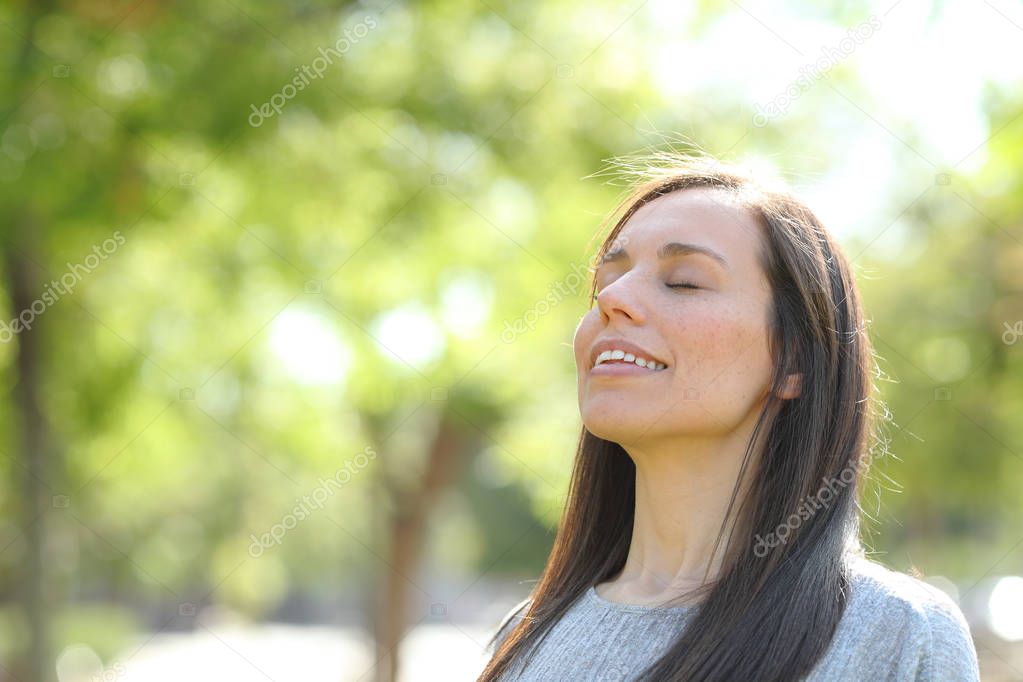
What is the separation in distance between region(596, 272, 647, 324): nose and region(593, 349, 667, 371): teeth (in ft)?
0.23

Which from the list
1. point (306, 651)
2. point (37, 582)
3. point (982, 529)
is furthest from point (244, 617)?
point (37, 582)

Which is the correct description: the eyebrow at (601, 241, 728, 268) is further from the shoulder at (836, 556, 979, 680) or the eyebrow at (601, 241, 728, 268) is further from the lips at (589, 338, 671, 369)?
the shoulder at (836, 556, 979, 680)

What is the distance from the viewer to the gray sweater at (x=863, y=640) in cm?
181

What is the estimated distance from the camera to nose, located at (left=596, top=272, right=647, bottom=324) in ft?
7.11

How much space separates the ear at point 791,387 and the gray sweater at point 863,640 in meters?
0.33

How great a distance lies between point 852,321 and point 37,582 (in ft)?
23.1

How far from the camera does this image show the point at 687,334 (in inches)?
83.6

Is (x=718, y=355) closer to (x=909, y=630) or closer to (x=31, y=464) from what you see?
(x=909, y=630)

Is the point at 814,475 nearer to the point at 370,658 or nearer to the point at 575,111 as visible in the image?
the point at 575,111

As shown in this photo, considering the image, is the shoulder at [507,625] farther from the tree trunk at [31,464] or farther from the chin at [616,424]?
the tree trunk at [31,464]

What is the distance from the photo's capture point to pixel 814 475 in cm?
208

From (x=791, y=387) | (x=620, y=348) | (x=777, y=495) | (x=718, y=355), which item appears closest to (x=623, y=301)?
(x=620, y=348)

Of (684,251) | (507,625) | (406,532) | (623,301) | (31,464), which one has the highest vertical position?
(684,251)

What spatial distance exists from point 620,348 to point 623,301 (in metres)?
0.09
